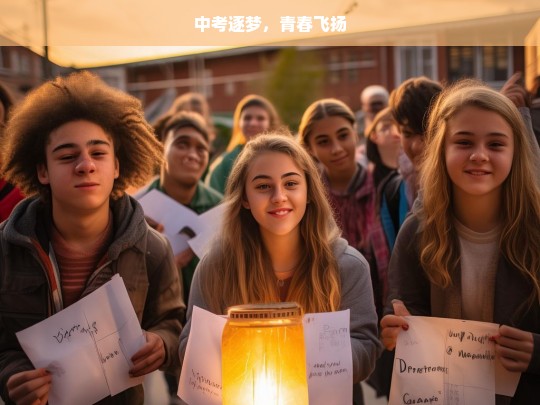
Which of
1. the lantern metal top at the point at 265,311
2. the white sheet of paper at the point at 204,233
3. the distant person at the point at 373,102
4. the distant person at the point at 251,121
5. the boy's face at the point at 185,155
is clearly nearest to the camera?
the lantern metal top at the point at 265,311

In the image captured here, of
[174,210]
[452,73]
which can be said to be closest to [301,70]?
[452,73]

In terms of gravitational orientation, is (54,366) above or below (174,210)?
below

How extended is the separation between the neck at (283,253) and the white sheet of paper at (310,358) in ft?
1.28

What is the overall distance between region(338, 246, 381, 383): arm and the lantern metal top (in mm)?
580

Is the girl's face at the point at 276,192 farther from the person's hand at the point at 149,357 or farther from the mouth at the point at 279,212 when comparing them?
the person's hand at the point at 149,357

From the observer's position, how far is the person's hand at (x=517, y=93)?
9.59ft

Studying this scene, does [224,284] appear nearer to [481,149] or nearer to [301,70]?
[481,149]

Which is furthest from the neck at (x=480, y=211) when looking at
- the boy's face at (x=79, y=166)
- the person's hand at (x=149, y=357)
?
the boy's face at (x=79, y=166)

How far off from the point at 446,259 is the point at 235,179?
0.82 m

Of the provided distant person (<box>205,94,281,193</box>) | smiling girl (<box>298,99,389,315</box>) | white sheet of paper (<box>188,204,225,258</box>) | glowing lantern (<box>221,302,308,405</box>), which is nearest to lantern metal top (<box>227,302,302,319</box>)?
glowing lantern (<box>221,302,308,405</box>)

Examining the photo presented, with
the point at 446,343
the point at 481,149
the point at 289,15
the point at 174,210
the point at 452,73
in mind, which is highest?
the point at 452,73

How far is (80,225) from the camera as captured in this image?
2.42 metres

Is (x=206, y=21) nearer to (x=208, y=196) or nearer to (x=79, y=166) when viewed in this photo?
(x=79, y=166)

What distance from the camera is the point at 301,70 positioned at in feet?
91.1
